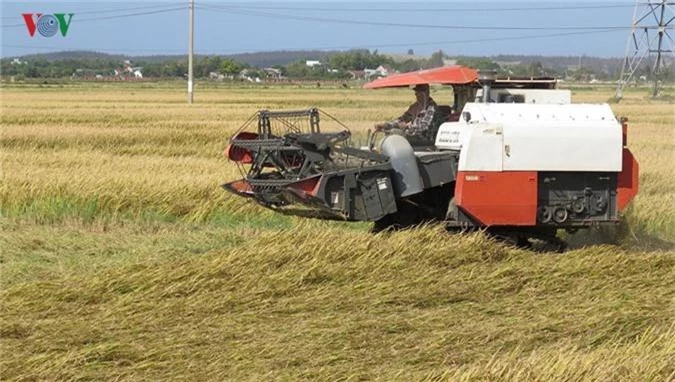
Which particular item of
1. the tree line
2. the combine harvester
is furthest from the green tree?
the combine harvester

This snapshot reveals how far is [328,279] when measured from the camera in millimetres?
6840

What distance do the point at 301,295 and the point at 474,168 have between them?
2295 mm

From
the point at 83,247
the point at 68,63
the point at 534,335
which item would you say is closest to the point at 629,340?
the point at 534,335

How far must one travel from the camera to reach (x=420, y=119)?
8984 mm

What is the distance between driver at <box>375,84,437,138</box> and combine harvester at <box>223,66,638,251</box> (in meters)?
0.37

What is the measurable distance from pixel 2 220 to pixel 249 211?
275 centimetres

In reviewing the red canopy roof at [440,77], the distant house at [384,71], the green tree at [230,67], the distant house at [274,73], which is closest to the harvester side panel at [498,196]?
the red canopy roof at [440,77]

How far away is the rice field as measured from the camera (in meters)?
4.79

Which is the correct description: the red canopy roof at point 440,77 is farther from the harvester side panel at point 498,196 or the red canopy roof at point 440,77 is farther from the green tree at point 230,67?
the green tree at point 230,67

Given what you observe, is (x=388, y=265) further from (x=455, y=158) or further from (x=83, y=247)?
(x=83, y=247)

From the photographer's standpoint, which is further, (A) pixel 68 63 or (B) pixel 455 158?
(A) pixel 68 63

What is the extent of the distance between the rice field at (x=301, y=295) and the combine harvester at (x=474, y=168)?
1.03 ft

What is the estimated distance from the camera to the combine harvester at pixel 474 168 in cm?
795

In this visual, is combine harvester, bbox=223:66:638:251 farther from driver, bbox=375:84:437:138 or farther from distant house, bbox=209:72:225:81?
distant house, bbox=209:72:225:81
